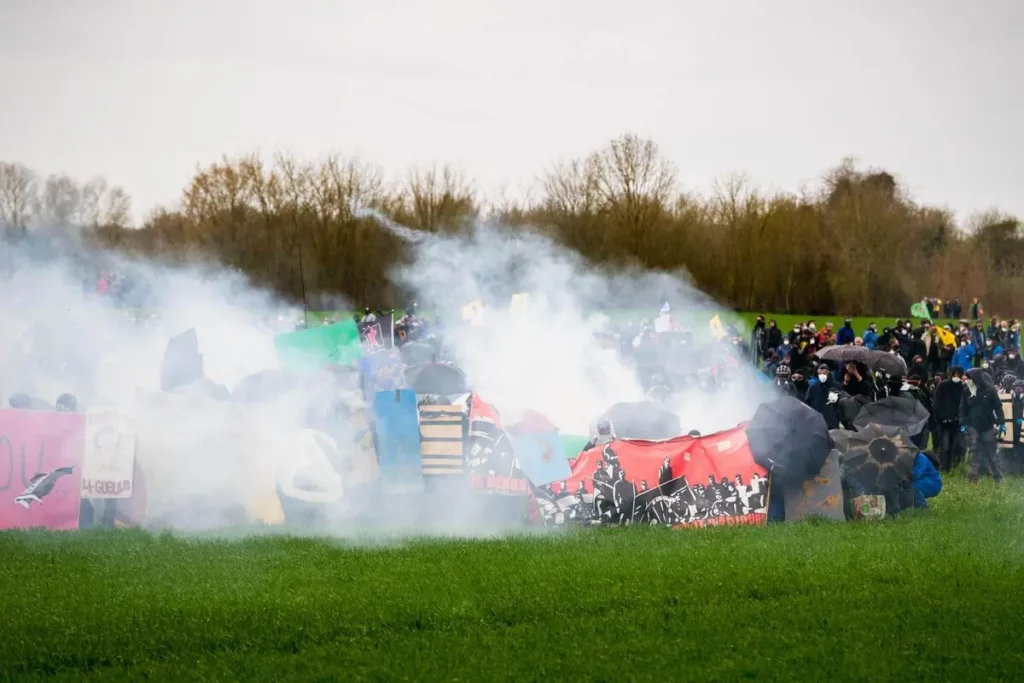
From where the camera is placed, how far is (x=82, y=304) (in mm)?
16859

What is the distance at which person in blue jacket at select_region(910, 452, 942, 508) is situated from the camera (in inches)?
527

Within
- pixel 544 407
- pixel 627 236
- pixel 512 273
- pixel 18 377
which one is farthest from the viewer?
pixel 627 236

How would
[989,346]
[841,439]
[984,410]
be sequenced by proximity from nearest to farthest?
[841,439] → [984,410] → [989,346]

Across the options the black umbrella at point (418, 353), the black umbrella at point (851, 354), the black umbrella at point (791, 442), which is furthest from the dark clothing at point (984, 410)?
the black umbrella at point (418, 353)

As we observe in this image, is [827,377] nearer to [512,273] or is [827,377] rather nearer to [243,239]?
[512,273]

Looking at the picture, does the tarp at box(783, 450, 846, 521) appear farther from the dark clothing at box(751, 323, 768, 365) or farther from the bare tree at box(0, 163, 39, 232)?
the dark clothing at box(751, 323, 768, 365)

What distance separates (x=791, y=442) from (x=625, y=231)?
44983 millimetres

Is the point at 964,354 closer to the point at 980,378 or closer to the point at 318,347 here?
the point at 980,378

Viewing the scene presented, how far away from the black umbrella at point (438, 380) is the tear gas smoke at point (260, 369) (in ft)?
2.40

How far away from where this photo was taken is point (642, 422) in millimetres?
15219

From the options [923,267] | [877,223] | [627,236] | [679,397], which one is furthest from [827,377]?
[877,223]

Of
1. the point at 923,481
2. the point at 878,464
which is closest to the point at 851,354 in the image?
the point at 923,481

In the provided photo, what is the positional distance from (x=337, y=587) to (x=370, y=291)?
32.9 m

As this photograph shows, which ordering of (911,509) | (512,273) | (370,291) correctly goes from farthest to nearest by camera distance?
(370,291)
(512,273)
(911,509)
